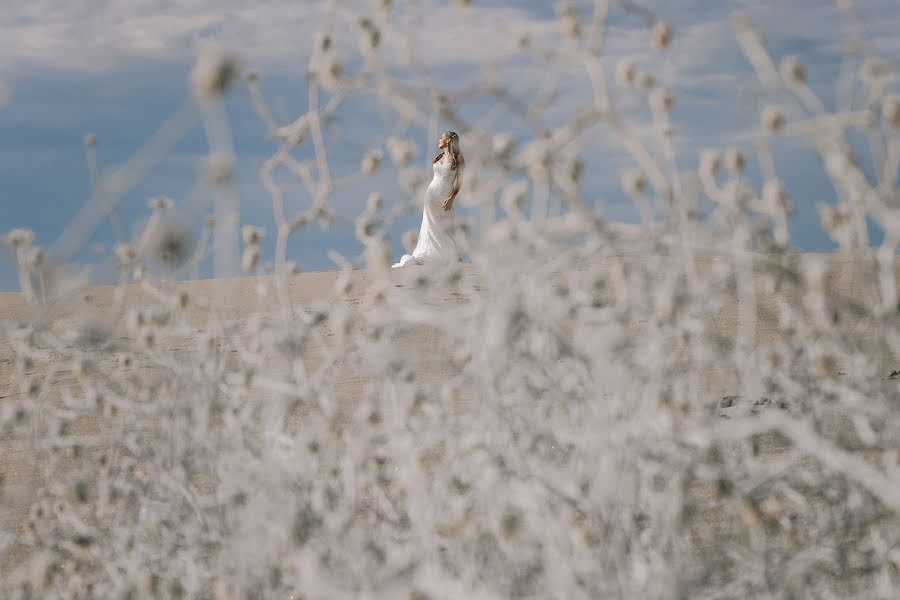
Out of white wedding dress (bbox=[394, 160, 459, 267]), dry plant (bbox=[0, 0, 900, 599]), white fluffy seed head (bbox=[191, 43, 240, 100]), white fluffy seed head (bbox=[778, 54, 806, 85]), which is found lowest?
dry plant (bbox=[0, 0, 900, 599])

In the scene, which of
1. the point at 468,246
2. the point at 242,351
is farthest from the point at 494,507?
the point at 242,351

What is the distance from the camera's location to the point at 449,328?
218 cm

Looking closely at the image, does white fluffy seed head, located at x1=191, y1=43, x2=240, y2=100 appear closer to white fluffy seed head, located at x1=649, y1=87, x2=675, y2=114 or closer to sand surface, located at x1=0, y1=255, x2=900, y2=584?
sand surface, located at x1=0, y1=255, x2=900, y2=584

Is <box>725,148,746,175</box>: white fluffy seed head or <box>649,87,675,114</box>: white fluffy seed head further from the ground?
<box>649,87,675,114</box>: white fluffy seed head

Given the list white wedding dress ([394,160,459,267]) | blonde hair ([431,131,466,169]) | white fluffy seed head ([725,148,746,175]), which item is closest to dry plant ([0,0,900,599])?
white fluffy seed head ([725,148,746,175])

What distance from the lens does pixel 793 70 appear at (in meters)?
2.44

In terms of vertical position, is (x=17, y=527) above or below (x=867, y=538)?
above

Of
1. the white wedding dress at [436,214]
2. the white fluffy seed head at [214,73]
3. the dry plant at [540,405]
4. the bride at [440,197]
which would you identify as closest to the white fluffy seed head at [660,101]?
the dry plant at [540,405]

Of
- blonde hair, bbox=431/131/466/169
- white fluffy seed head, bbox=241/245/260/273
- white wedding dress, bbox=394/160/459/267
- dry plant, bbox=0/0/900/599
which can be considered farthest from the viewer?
white wedding dress, bbox=394/160/459/267

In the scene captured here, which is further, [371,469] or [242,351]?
[242,351]

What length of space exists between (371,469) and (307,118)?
983 millimetres

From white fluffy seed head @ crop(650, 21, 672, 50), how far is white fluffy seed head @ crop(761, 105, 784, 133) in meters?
0.28

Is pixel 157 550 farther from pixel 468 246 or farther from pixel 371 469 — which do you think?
pixel 468 246

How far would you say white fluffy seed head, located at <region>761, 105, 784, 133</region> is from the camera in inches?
95.7
